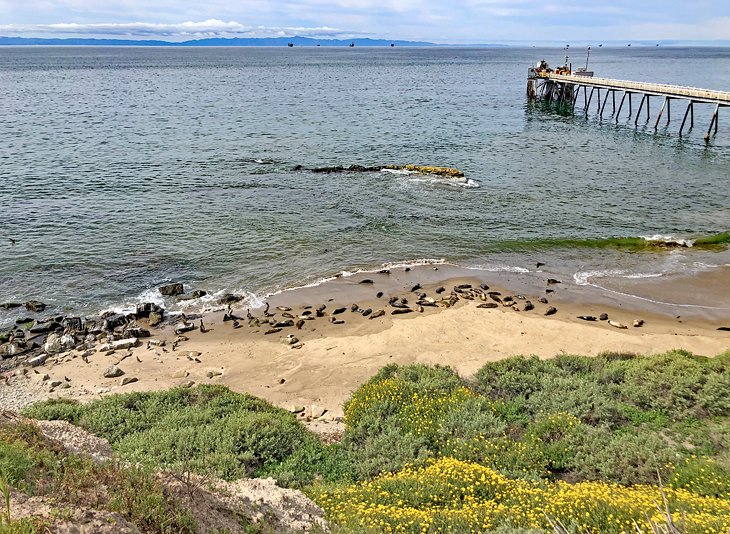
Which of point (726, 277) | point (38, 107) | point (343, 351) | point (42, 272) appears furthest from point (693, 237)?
point (38, 107)

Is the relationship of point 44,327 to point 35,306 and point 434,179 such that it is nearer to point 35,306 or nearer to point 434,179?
point 35,306

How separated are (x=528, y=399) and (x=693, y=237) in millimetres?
22036

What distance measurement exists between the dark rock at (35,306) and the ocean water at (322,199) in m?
0.87

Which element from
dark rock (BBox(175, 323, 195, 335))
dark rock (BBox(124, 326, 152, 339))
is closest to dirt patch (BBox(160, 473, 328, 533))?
dark rock (BBox(175, 323, 195, 335))

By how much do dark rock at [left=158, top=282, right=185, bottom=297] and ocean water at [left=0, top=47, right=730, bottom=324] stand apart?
0.81 meters

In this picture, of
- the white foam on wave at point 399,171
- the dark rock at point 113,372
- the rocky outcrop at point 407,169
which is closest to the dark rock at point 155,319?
the dark rock at point 113,372

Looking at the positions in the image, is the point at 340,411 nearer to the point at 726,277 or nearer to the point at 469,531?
the point at 469,531

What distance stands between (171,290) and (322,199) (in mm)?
14850

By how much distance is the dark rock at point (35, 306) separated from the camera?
22906mm

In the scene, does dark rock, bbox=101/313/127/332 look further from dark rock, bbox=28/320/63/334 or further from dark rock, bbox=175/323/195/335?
dark rock, bbox=175/323/195/335

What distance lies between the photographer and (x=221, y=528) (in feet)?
25.8

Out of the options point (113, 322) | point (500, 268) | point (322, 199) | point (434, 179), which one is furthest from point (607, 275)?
point (113, 322)

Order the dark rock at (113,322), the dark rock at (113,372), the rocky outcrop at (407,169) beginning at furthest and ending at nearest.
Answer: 1. the rocky outcrop at (407,169)
2. the dark rock at (113,322)
3. the dark rock at (113,372)

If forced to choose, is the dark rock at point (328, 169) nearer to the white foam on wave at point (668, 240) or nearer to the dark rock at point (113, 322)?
the white foam on wave at point (668, 240)
